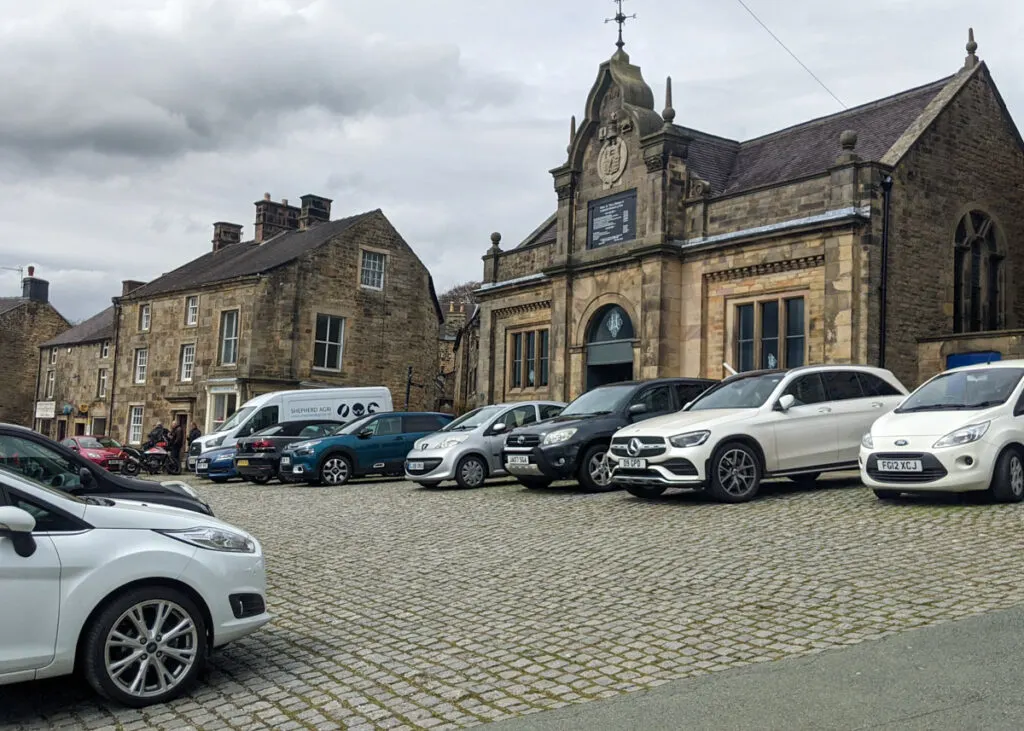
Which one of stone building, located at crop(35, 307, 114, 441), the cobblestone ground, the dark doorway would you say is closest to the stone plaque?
the dark doorway

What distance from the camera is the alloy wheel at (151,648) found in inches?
207

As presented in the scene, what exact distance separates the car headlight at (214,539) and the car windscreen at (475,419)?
12068 mm

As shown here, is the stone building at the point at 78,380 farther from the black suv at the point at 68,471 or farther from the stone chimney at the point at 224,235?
the black suv at the point at 68,471

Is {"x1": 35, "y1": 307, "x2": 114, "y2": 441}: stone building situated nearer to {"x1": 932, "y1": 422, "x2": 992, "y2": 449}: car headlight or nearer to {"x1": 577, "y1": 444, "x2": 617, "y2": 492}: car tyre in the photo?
{"x1": 577, "y1": 444, "x2": 617, "y2": 492}: car tyre

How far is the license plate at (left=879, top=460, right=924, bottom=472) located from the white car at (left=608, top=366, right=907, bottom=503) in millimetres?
1588

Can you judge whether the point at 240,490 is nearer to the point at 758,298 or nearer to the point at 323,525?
the point at 323,525

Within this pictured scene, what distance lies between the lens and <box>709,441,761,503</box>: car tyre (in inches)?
482

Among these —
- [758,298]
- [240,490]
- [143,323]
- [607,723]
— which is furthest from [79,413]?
[607,723]

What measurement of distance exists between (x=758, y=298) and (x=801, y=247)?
5.68 feet

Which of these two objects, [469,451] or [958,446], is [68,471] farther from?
[958,446]

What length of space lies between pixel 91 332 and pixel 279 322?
769 inches

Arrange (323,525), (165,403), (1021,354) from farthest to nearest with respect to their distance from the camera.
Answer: (165,403) → (1021,354) → (323,525)

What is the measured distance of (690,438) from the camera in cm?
1227

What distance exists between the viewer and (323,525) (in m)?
12.4
